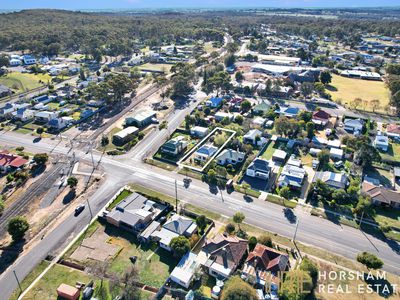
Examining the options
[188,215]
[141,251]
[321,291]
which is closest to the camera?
[321,291]

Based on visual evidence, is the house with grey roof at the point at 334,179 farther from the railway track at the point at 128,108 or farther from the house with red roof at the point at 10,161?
the house with red roof at the point at 10,161

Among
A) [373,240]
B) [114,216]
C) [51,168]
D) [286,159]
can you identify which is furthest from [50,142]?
[373,240]

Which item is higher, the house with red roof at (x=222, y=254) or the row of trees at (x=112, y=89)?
the row of trees at (x=112, y=89)

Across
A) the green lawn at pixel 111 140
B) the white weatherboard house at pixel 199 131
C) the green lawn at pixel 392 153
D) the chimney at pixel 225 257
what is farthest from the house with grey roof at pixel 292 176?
the green lawn at pixel 111 140

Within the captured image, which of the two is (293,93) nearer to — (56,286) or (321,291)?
(321,291)

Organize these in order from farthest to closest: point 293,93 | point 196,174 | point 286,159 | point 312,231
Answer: point 293,93
point 286,159
point 196,174
point 312,231

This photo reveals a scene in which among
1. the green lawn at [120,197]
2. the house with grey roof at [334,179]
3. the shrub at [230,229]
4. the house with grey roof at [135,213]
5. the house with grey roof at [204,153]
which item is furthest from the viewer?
the house with grey roof at [204,153]

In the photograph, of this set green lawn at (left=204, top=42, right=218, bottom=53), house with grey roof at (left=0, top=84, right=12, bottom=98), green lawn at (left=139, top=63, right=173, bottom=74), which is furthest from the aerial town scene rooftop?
green lawn at (left=204, top=42, right=218, bottom=53)
